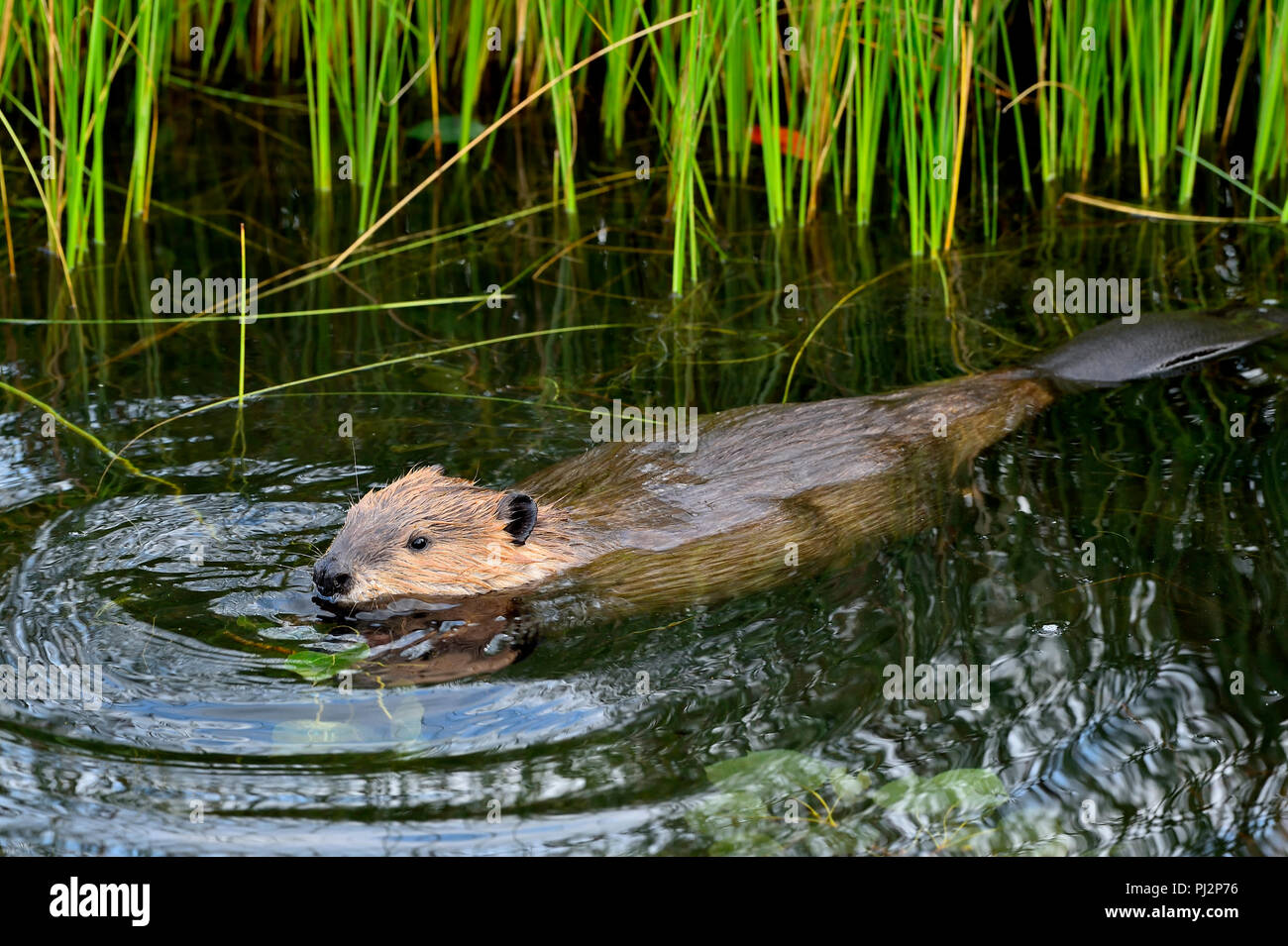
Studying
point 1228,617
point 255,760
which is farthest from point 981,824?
point 255,760

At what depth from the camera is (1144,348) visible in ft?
16.2

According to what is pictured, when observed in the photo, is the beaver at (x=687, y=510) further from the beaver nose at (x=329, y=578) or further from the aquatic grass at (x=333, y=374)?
the aquatic grass at (x=333, y=374)

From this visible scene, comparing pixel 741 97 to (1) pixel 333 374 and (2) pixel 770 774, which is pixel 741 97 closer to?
(1) pixel 333 374

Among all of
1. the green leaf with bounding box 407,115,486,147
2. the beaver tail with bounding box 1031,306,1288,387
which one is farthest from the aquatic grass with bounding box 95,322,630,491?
the green leaf with bounding box 407,115,486,147

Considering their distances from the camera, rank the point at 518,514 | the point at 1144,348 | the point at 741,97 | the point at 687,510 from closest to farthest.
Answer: the point at 518,514 < the point at 687,510 < the point at 1144,348 < the point at 741,97

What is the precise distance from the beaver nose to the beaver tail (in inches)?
96.4

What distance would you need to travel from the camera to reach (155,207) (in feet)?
22.1

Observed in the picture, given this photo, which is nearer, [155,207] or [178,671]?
[178,671]

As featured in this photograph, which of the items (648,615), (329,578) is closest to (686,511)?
(648,615)

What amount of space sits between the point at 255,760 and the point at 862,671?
4.60ft

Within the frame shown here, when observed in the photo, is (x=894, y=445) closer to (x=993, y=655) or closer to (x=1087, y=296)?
(x=993, y=655)

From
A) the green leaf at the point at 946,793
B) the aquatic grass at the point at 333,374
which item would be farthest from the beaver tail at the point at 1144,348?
the green leaf at the point at 946,793

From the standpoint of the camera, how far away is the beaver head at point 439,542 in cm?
392

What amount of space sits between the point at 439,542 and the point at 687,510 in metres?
0.69
